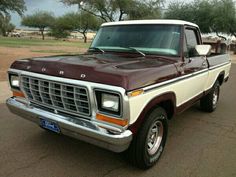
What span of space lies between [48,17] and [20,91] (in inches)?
3757

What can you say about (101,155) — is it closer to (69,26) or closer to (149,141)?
(149,141)

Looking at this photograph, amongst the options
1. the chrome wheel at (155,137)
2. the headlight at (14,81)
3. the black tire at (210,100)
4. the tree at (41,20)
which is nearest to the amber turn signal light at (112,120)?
the chrome wheel at (155,137)

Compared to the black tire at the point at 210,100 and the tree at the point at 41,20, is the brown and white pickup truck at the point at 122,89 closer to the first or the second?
the black tire at the point at 210,100

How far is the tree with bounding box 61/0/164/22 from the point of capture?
26.6 meters

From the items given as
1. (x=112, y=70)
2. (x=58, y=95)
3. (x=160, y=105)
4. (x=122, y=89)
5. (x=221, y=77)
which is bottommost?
(x=221, y=77)

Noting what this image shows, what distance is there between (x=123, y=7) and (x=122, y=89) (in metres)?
24.9

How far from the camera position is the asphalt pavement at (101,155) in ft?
12.0

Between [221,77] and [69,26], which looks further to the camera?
[69,26]

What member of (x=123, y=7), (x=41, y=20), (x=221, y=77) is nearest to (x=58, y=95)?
Answer: (x=221, y=77)

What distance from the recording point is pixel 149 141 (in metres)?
3.85

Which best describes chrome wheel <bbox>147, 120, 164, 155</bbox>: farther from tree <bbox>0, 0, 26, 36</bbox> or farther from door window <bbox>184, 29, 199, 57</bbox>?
tree <bbox>0, 0, 26, 36</bbox>

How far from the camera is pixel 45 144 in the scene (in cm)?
442

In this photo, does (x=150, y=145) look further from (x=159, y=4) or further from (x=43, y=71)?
(x=159, y=4)

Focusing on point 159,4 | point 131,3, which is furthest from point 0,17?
point 159,4
